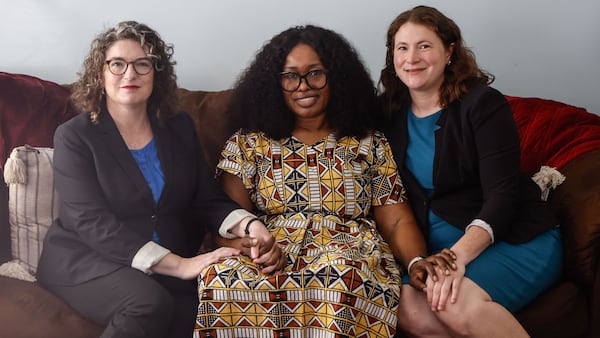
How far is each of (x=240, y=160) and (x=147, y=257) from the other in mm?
430

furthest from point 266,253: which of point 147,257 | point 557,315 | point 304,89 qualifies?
point 557,315

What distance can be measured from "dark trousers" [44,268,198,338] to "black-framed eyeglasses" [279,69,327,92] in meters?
0.67

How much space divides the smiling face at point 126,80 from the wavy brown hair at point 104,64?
0.05 ft

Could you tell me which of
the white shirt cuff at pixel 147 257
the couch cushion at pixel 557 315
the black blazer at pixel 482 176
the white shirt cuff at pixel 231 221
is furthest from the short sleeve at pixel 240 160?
the couch cushion at pixel 557 315

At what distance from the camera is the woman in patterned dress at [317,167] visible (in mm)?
1744

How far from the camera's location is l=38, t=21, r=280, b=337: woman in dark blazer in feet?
5.26

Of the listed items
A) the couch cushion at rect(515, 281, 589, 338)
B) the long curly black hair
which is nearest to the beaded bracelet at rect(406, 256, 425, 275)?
the couch cushion at rect(515, 281, 589, 338)

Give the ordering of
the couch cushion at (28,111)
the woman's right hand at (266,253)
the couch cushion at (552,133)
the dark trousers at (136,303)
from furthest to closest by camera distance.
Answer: the couch cushion at (552,133), the couch cushion at (28,111), the woman's right hand at (266,253), the dark trousers at (136,303)

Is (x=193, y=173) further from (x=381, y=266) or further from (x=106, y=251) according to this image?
(x=381, y=266)

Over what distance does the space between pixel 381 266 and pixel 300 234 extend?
25 cm

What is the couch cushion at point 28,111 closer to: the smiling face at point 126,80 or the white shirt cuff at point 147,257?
the smiling face at point 126,80

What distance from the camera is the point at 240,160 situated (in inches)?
74.6

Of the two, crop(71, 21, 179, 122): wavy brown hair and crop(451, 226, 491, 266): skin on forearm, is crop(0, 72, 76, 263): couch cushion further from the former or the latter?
crop(451, 226, 491, 266): skin on forearm

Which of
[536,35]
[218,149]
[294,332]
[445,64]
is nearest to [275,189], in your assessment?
[218,149]
